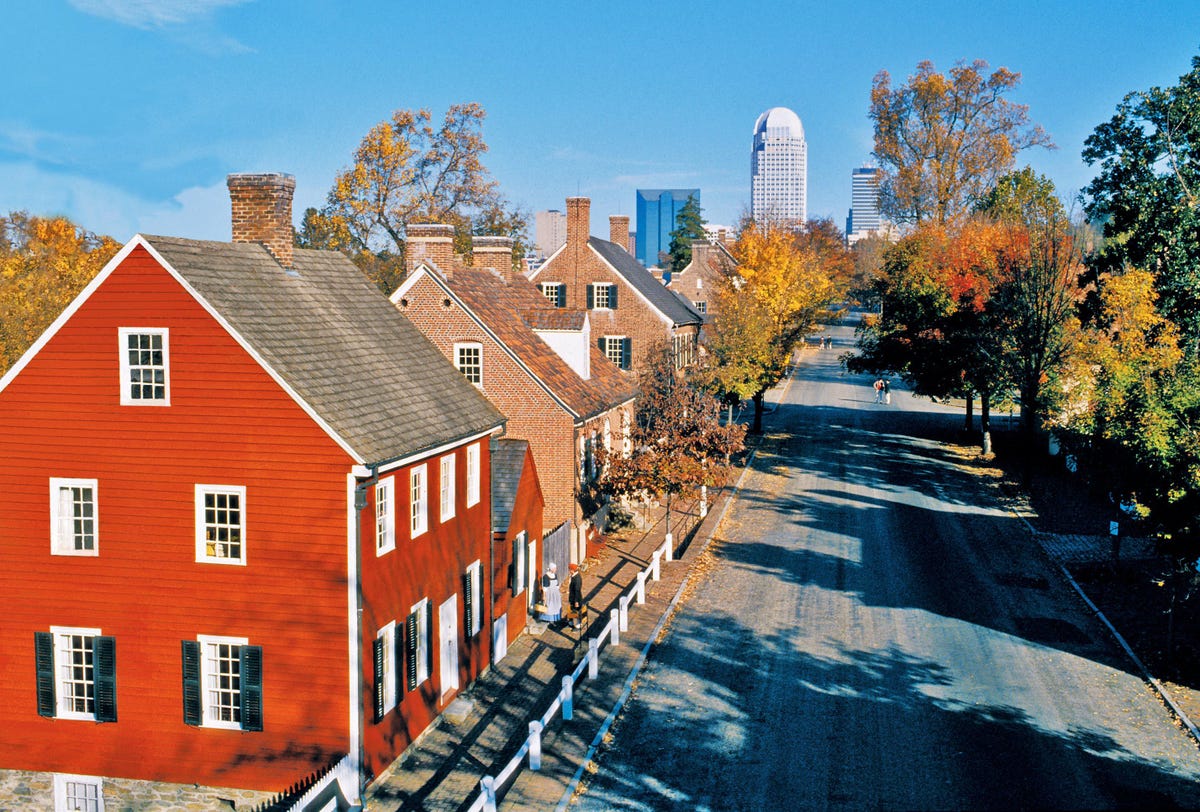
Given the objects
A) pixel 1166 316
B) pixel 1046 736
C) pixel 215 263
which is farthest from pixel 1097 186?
pixel 215 263

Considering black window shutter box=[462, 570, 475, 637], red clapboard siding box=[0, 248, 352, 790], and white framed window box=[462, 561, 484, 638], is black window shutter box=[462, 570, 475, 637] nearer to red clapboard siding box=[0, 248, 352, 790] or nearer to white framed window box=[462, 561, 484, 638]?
white framed window box=[462, 561, 484, 638]

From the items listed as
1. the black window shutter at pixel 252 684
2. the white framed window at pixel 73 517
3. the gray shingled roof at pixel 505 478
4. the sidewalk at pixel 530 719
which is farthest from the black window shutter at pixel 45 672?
the gray shingled roof at pixel 505 478

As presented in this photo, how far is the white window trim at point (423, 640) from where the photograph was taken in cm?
2002

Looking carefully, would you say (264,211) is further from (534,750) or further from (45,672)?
(534,750)

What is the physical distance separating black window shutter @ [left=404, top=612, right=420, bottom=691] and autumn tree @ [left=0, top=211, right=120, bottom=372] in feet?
121

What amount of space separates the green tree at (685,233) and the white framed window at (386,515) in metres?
96.4

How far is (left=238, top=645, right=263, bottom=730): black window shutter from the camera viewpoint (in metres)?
17.3

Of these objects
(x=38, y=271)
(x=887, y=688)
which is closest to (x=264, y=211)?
(x=887, y=688)

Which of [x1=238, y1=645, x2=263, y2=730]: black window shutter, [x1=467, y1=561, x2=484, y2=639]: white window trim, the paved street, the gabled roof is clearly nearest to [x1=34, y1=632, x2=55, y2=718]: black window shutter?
[x1=238, y1=645, x2=263, y2=730]: black window shutter

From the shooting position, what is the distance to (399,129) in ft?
183

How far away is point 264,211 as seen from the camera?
21.5 metres

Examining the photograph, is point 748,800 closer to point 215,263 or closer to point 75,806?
point 75,806

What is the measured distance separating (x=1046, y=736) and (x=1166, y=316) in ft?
74.9

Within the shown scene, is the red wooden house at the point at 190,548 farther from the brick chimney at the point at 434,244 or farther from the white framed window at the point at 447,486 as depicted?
the brick chimney at the point at 434,244
